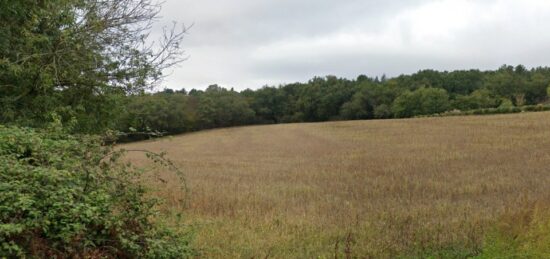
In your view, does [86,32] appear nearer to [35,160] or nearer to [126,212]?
[35,160]

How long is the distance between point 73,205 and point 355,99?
3795 inches

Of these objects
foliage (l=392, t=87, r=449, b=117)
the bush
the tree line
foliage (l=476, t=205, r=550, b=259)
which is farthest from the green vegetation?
foliage (l=392, t=87, r=449, b=117)

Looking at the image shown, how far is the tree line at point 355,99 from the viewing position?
87.1 meters

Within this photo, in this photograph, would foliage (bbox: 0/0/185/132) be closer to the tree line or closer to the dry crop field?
the dry crop field

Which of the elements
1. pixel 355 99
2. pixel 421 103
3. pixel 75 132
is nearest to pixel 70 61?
pixel 75 132

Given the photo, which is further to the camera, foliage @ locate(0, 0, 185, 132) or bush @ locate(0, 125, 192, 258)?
foliage @ locate(0, 0, 185, 132)

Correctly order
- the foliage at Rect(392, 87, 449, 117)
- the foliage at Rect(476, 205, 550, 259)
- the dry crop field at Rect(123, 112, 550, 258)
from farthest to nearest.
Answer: the foliage at Rect(392, 87, 449, 117), the dry crop field at Rect(123, 112, 550, 258), the foliage at Rect(476, 205, 550, 259)

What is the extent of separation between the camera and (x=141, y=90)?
10.5 meters

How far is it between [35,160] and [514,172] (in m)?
13.6

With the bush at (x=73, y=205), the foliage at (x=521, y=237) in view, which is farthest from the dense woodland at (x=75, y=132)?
the foliage at (x=521, y=237)

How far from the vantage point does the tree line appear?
286 ft

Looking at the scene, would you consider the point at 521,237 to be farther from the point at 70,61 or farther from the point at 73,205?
the point at 70,61

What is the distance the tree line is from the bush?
2675 inches

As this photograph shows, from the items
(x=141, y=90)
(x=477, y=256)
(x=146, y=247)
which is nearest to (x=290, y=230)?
(x=477, y=256)
